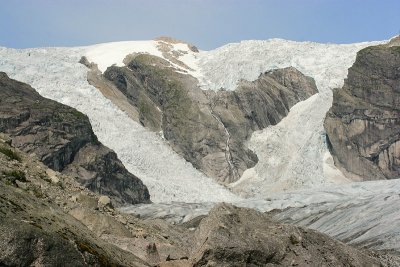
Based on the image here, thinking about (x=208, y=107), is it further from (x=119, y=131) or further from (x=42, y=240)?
(x=42, y=240)

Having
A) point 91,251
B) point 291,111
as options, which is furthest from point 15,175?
point 291,111

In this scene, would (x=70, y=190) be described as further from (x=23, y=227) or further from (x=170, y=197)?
(x=170, y=197)

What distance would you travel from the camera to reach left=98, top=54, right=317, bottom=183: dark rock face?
113 m

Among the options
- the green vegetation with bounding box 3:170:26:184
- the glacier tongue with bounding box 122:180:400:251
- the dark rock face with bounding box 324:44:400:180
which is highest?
the dark rock face with bounding box 324:44:400:180

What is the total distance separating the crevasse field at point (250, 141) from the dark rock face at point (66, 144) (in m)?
6.09

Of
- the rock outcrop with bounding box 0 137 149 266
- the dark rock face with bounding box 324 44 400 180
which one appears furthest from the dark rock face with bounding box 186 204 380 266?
the dark rock face with bounding box 324 44 400 180

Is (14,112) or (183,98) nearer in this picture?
(14,112)

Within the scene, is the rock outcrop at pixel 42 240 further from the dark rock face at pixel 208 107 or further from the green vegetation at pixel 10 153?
the dark rock face at pixel 208 107

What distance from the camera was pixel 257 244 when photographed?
9.93 m

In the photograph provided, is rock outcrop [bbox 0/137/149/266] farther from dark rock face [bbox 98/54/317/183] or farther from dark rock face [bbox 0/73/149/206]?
dark rock face [bbox 98/54/317/183]

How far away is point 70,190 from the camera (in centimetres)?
2011

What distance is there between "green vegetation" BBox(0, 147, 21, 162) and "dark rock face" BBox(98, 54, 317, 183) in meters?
87.3

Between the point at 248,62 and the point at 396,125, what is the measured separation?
120 ft

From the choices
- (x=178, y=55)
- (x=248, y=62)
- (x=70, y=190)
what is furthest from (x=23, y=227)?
(x=178, y=55)
